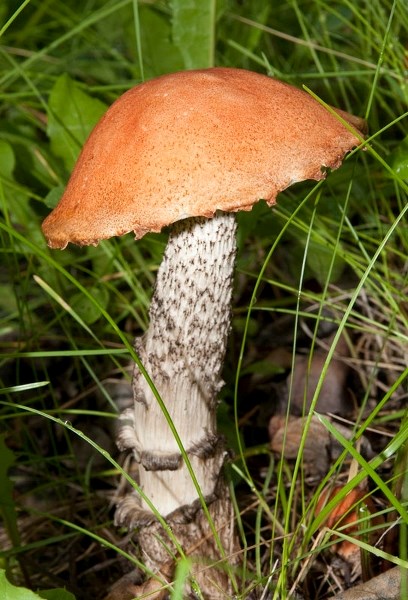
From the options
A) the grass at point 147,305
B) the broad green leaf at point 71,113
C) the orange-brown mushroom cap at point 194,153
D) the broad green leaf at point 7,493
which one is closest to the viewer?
the orange-brown mushroom cap at point 194,153

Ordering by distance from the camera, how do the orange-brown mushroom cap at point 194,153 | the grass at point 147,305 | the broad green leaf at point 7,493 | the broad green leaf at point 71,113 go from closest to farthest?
the orange-brown mushroom cap at point 194,153
the broad green leaf at point 7,493
the grass at point 147,305
the broad green leaf at point 71,113

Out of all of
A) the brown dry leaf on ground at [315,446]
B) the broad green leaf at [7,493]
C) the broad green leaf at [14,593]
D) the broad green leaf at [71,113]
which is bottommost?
the brown dry leaf on ground at [315,446]

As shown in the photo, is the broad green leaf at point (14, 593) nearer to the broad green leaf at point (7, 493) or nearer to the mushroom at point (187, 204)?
the mushroom at point (187, 204)

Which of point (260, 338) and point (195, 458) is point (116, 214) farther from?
point (260, 338)

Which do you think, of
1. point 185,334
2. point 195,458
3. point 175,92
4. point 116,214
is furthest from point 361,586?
point 175,92

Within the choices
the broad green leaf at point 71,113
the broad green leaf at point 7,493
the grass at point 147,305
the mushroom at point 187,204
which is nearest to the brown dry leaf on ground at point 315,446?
the grass at point 147,305

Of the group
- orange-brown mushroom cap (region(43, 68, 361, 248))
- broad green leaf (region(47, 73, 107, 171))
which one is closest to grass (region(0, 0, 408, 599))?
broad green leaf (region(47, 73, 107, 171))

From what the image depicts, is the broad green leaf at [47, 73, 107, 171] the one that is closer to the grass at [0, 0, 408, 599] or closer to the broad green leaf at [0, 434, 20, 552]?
the grass at [0, 0, 408, 599]
